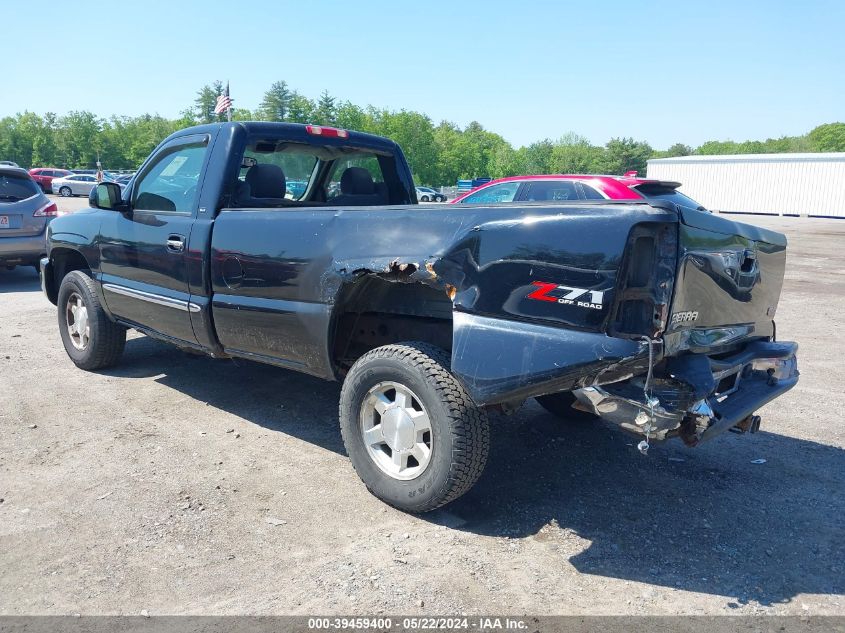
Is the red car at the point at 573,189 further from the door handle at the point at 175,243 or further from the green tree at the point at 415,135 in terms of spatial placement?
the green tree at the point at 415,135

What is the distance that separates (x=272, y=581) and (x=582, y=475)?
77.1 inches

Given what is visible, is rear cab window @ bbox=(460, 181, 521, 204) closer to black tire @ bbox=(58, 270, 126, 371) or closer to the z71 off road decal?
black tire @ bbox=(58, 270, 126, 371)

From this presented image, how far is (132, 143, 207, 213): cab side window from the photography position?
468 cm

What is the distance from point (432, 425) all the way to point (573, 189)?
7.21m

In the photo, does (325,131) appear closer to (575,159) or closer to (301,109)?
(301,109)

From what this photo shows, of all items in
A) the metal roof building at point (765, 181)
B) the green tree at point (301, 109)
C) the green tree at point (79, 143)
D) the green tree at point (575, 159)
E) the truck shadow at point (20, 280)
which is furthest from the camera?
the green tree at point (575, 159)

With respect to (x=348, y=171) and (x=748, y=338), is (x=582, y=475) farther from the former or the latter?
(x=348, y=171)

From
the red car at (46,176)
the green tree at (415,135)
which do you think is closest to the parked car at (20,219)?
the red car at (46,176)

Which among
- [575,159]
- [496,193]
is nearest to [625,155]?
[575,159]

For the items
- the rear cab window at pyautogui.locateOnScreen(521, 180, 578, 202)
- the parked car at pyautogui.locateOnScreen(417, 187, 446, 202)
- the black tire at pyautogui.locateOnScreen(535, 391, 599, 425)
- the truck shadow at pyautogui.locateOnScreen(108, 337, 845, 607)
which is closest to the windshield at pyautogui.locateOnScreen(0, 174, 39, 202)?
the truck shadow at pyautogui.locateOnScreen(108, 337, 845, 607)

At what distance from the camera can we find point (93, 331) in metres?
5.63

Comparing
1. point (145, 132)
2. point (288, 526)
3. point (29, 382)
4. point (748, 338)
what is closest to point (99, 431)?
point (29, 382)

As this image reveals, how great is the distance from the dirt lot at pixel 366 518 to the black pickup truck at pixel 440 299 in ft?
1.29

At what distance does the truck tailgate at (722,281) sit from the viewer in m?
2.80
